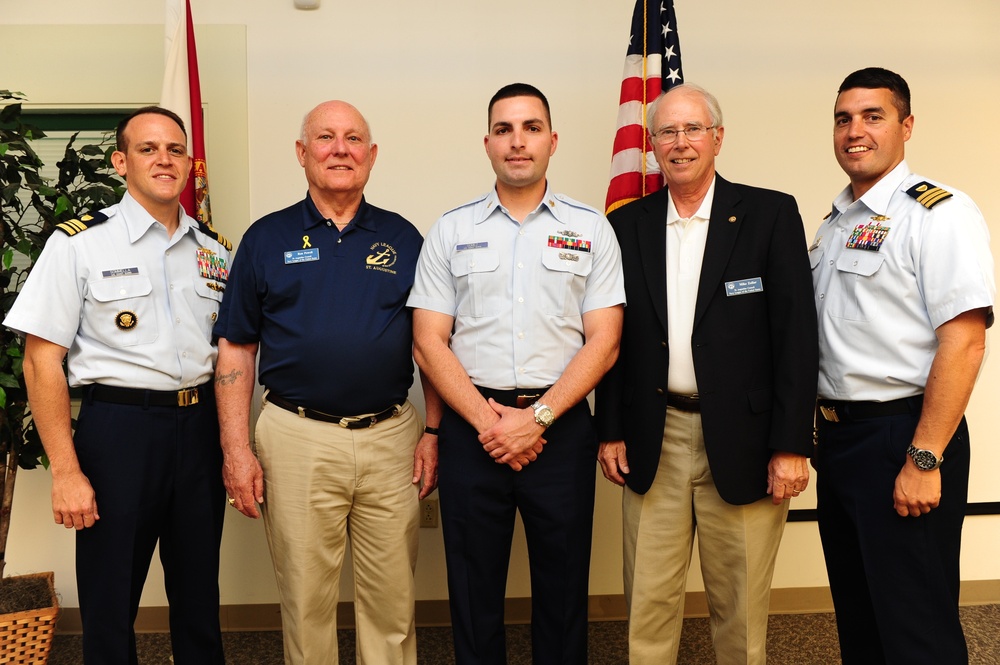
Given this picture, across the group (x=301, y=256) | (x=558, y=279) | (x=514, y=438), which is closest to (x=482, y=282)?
(x=558, y=279)

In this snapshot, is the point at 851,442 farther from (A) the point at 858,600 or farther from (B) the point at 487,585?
(B) the point at 487,585

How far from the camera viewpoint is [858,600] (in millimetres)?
2195

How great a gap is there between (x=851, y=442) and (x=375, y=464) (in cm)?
144

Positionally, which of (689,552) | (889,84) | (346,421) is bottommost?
(689,552)

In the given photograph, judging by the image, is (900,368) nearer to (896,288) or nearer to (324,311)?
(896,288)

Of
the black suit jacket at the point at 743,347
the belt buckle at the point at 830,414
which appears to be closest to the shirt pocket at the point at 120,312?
the black suit jacket at the point at 743,347

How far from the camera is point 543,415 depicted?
2.05 meters

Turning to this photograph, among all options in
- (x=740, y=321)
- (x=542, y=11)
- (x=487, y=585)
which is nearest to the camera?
(x=740, y=321)

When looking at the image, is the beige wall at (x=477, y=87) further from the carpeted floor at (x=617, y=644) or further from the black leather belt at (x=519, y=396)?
the black leather belt at (x=519, y=396)

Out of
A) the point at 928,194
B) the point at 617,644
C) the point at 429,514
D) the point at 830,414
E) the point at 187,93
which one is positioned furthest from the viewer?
the point at 429,514

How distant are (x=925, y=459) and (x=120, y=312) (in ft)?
7.63

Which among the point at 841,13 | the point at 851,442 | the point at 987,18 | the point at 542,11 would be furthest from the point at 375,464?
the point at 987,18

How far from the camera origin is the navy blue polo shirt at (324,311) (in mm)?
2184

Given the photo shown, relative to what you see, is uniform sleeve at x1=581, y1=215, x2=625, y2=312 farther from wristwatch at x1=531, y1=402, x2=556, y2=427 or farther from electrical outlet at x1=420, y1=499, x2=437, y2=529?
electrical outlet at x1=420, y1=499, x2=437, y2=529
